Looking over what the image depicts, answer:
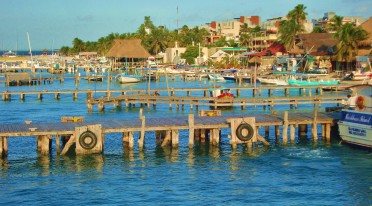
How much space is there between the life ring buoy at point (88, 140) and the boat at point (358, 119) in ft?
54.2

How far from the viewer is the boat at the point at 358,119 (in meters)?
38.6

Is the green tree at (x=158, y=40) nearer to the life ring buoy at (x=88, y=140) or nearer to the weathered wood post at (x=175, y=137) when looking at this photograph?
the weathered wood post at (x=175, y=137)

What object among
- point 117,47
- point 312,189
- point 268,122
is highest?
point 117,47

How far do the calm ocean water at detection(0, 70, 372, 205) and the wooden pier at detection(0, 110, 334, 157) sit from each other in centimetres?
71

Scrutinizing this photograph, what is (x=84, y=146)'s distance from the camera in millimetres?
37844

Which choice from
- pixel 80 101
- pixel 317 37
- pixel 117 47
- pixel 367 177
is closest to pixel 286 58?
pixel 317 37

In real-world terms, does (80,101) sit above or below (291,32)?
below

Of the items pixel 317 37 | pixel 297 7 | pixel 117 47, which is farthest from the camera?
pixel 117 47

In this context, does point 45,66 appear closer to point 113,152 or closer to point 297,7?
point 297,7

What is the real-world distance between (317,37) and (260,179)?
88.4m

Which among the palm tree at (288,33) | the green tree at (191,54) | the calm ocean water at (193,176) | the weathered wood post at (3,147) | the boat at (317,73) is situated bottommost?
the calm ocean water at (193,176)

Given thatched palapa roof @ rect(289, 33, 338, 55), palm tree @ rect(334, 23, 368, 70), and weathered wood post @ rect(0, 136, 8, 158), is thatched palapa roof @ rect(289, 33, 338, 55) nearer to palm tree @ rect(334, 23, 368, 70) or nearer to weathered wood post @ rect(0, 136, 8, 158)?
palm tree @ rect(334, 23, 368, 70)

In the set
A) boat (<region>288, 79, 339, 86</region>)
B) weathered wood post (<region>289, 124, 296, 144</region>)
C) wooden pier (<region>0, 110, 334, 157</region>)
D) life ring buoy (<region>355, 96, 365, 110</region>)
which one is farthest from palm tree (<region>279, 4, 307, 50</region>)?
life ring buoy (<region>355, 96, 365, 110</region>)

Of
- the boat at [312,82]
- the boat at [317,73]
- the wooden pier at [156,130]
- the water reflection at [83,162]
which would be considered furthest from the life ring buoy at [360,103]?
the boat at [317,73]
